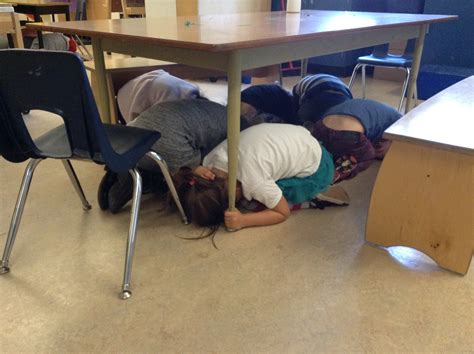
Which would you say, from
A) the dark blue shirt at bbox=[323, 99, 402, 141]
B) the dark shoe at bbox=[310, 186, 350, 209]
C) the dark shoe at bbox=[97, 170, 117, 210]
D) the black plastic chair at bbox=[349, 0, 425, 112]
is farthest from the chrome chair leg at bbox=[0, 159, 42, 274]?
the black plastic chair at bbox=[349, 0, 425, 112]

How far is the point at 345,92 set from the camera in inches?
98.4

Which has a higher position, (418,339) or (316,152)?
(316,152)

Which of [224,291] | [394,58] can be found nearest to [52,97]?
[224,291]

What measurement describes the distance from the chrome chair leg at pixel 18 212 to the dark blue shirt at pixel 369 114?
1.40 meters

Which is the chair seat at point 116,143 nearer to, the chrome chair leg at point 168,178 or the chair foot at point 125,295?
the chrome chair leg at point 168,178

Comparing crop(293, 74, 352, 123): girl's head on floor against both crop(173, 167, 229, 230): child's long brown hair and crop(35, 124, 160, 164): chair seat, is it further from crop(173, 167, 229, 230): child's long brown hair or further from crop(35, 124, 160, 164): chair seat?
crop(35, 124, 160, 164): chair seat

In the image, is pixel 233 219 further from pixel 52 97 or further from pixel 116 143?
pixel 52 97

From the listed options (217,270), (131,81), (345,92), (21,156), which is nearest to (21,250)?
(21,156)

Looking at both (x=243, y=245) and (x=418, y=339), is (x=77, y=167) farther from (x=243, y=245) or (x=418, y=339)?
(x=418, y=339)

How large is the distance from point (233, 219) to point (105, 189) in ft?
1.82

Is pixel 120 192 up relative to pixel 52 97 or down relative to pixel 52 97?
down

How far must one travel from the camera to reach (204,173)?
1.56 meters

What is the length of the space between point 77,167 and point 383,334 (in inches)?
64.3

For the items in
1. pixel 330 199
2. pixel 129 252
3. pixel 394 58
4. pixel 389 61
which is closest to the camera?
pixel 129 252
